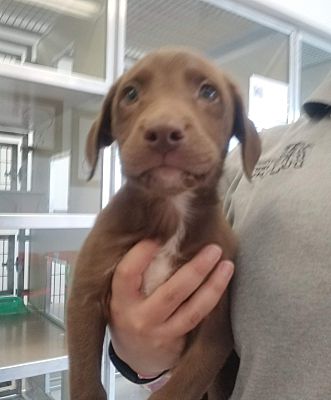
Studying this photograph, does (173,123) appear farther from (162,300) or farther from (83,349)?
(83,349)

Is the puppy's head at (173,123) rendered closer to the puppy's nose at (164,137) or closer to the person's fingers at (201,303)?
the puppy's nose at (164,137)

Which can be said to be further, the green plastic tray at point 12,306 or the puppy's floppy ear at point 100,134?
the green plastic tray at point 12,306

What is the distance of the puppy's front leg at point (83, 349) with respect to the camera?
86 centimetres

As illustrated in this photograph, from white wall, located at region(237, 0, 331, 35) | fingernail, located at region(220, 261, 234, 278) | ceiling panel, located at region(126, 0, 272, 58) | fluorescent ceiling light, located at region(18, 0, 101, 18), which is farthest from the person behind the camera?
white wall, located at region(237, 0, 331, 35)

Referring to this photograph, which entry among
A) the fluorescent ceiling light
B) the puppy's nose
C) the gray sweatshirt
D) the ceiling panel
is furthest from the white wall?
the puppy's nose

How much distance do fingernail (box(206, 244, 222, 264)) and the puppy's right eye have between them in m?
0.29

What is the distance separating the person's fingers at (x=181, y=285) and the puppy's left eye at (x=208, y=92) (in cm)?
26

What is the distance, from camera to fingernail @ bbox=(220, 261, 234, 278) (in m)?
0.79

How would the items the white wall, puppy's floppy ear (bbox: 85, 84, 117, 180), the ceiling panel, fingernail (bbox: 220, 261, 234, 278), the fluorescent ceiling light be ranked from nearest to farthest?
fingernail (bbox: 220, 261, 234, 278) → puppy's floppy ear (bbox: 85, 84, 117, 180) → the fluorescent ceiling light → the ceiling panel → the white wall

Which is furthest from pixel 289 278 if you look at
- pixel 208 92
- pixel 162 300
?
pixel 208 92

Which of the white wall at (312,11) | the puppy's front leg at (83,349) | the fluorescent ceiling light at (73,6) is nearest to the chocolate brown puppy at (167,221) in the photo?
the puppy's front leg at (83,349)

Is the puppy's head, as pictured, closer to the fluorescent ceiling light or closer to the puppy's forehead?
the puppy's forehead

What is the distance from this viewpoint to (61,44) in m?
1.96

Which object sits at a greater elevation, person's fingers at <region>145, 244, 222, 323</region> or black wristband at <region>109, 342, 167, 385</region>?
person's fingers at <region>145, 244, 222, 323</region>
